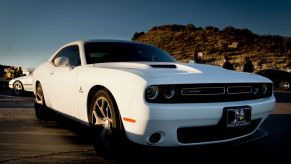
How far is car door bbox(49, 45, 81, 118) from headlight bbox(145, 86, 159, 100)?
132 cm

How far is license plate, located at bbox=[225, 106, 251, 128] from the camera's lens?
3046 millimetres

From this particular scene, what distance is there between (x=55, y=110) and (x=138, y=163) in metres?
2.01

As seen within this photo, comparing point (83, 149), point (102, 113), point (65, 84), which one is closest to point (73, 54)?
point (65, 84)

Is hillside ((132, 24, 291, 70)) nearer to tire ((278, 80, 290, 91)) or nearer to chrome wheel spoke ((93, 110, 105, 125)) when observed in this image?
tire ((278, 80, 290, 91))

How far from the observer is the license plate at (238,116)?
3046 mm

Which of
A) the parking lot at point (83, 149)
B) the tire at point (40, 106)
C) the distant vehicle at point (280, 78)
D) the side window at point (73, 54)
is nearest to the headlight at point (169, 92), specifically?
the parking lot at point (83, 149)

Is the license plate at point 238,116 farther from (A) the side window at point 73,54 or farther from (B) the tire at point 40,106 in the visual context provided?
(B) the tire at point 40,106

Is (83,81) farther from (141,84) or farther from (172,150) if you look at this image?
(172,150)

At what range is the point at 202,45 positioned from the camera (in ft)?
184

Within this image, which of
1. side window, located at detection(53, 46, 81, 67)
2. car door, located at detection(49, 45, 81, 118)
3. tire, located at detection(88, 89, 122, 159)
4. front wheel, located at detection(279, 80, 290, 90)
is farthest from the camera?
front wheel, located at detection(279, 80, 290, 90)

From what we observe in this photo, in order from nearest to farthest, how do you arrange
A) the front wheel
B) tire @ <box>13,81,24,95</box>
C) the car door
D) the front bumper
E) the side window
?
the front bumper < the car door < the side window < tire @ <box>13,81,24,95</box> < the front wheel

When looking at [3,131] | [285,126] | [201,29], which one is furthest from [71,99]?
[201,29]

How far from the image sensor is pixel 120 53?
4559 millimetres

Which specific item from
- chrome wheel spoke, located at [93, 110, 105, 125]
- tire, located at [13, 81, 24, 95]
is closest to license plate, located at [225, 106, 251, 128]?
chrome wheel spoke, located at [93, 110, 105, 125]
